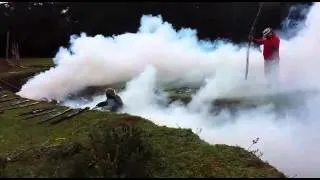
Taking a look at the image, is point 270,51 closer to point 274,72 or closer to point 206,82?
point 274,72

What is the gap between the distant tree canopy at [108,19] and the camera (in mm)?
40125

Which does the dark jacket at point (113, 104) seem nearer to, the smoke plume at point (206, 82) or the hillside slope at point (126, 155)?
the smoke plume at point (206, 82)

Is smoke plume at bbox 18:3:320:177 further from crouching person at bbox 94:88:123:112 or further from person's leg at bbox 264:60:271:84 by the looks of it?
person's leg at bbox 264:60:271:84

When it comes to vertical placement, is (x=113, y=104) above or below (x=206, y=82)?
below

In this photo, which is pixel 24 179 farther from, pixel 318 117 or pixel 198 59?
pixel 198 59

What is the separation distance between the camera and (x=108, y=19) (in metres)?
43.7

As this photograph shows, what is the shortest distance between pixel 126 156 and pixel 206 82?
1308cm

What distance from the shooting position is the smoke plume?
1499cm

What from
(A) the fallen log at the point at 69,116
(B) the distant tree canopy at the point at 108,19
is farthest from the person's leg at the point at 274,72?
(B) the distant tree canopy at the point at 108,19

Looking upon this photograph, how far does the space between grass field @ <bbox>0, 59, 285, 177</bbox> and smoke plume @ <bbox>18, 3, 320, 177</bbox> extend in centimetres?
272

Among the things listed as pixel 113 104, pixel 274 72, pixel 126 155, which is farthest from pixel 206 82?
pixel 126 155

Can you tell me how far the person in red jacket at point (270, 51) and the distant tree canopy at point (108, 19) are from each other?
18066 millimetres

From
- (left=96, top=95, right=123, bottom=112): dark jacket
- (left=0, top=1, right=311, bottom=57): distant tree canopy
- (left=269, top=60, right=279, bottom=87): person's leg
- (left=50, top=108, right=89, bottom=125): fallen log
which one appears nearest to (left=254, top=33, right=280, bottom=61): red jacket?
(left=269, top=60, right=279, bottom=87): person's leg

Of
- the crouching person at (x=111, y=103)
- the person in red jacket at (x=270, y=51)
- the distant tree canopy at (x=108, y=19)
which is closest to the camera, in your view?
the crouching person at (x=111, y=103)
